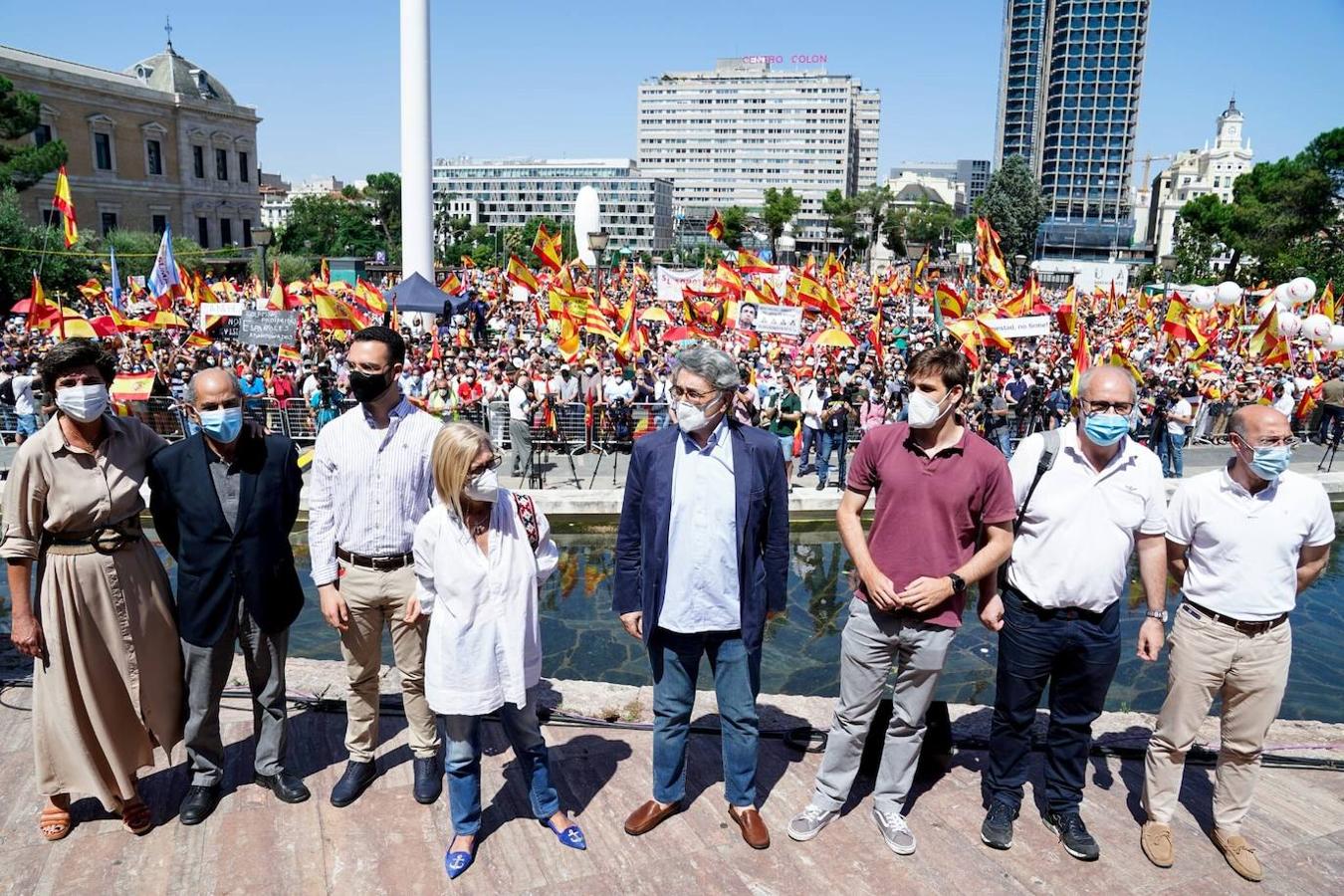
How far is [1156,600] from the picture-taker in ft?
10.5

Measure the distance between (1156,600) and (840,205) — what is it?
10465 cm

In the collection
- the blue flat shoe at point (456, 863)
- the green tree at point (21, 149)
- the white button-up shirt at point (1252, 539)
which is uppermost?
the green tree at point (21, 149)

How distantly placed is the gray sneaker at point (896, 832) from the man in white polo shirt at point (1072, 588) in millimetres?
301

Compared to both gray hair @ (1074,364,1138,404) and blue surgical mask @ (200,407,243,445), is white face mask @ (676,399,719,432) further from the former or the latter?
blue surgical mask @ (200,407,243,445)

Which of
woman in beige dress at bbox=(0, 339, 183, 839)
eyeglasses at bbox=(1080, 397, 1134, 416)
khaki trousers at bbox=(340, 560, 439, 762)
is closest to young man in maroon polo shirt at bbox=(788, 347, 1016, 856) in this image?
eyeglasses at bbox=(1080, 397, 1134, 416)

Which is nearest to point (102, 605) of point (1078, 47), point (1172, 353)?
point (1172, 353)

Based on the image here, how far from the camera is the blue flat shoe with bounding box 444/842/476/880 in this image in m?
3.04

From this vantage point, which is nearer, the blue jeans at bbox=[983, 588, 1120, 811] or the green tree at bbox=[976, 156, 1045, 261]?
the blue jeans at bbox=[983, 588, 1120, 811]

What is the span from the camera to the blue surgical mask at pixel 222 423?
3.18 meters

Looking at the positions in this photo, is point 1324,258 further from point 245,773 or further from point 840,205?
point 840,205

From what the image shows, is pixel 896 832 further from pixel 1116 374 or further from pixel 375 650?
pixel 375 650

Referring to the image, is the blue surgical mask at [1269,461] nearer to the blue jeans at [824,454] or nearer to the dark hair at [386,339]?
the dark hair at [386,339]

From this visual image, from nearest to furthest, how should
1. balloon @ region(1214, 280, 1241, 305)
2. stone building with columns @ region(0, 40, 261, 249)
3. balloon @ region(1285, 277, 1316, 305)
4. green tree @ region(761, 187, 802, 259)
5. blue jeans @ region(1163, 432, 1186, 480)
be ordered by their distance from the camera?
blue jeans @ region(1163, 432, 1186, 480) < balloon @ region(1285, 277, 1316, 305) < balloon @ region(1214, 280, 1241, 305) < stone building with columns @ region(0, 40, 261, 249) < green tree @ region(761, 187, 802, 259)

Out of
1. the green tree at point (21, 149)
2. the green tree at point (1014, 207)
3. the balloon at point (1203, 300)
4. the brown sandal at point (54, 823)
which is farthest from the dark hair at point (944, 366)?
the green tree at point (1014, 207)
